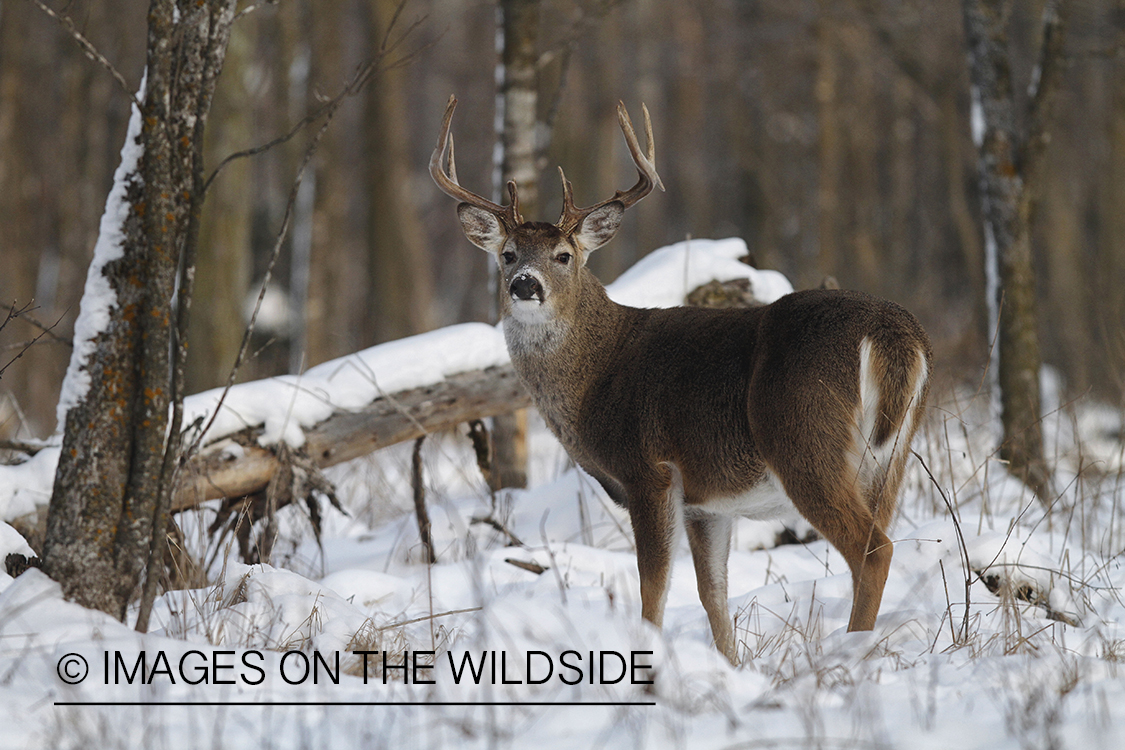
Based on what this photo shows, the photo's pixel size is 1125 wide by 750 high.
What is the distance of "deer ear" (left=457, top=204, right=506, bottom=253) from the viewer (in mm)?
5090

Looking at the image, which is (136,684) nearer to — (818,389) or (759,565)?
(818,389)

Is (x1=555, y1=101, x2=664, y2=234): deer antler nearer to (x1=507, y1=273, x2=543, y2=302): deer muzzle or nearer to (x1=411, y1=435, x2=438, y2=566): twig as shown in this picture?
(x1=507, y1=273, x2=543, y2=302): deer muzzle

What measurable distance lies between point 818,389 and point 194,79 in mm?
2435

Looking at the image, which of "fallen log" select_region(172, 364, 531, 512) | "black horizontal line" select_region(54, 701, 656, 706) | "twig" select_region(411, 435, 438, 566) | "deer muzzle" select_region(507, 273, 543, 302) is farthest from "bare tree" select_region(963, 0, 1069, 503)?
"black horizontal line" select_region(54, 701, 656, 706)

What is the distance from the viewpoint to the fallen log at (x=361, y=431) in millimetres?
5039

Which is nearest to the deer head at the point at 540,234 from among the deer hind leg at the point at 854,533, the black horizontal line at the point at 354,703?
the deer hind leg at the point at 854,533

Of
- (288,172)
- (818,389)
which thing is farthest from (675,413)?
(288,172)

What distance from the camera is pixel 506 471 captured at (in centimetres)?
684

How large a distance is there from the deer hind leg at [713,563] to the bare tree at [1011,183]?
2811 millimetres

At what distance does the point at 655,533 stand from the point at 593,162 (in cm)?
1623

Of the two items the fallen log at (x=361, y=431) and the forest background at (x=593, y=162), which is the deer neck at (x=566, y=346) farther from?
the forest background at (x=593, y=162)

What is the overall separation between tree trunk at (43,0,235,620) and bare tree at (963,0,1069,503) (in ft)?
15.8

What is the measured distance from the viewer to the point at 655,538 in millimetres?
4141

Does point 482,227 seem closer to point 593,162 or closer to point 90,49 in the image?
point 90,49
